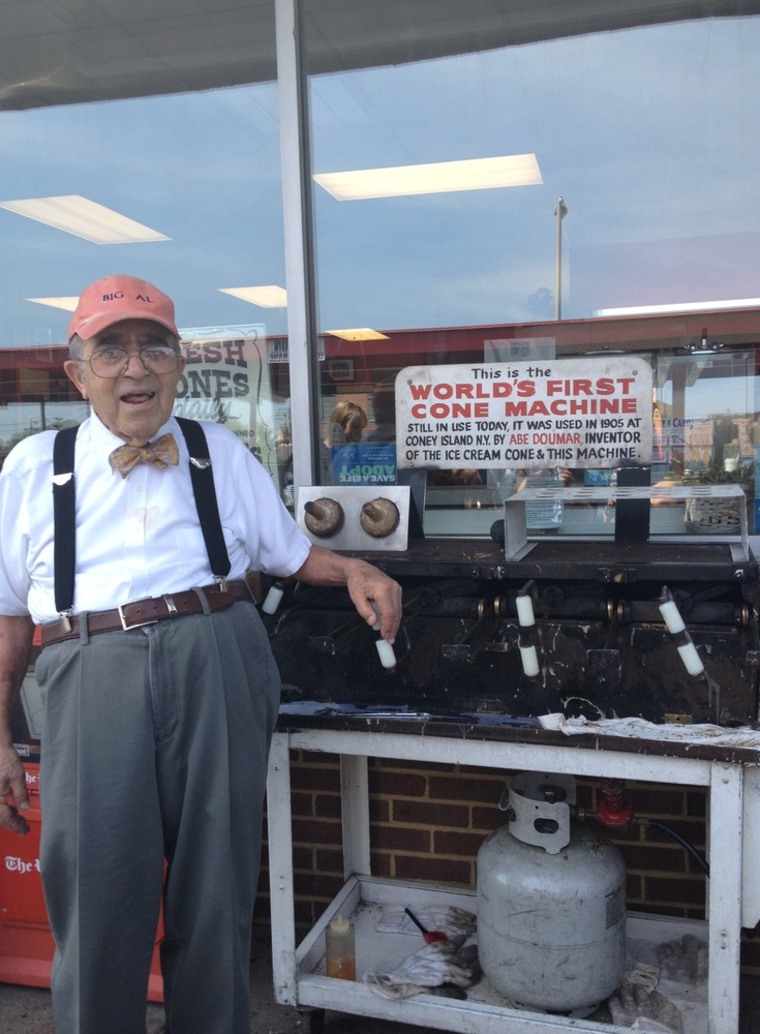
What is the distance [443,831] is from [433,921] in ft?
0.93

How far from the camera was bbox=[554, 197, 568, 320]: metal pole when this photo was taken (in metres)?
3.63

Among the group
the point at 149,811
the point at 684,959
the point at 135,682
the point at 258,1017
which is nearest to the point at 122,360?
the point at 135,682

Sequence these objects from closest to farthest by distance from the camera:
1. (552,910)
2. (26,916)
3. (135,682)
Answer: (135,682)
(552,910)
(26,916)

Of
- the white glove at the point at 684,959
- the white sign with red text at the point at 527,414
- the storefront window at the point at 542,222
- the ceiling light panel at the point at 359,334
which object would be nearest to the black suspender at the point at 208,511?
the white sign with red text at the point at 527,414

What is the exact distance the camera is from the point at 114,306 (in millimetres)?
1983

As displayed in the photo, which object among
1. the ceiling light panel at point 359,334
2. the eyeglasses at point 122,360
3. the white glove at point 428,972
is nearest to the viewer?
the eyeglasses at point 122,360

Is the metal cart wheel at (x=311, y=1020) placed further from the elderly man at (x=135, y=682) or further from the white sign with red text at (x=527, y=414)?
the white sign with red text at (x=527, y=414)

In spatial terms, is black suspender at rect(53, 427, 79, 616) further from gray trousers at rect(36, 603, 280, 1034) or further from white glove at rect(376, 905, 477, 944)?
white glove at rect(376, 905, 477, 944)

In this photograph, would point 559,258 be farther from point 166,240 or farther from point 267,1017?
point 267,1017

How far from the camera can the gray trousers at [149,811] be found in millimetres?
1888

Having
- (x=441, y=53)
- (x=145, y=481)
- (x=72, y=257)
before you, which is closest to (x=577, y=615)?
(x=145, y=481)

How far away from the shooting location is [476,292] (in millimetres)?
3768

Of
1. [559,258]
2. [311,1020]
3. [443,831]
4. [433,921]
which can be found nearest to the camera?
[311,1020]

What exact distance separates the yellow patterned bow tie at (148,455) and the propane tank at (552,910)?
1.35m
